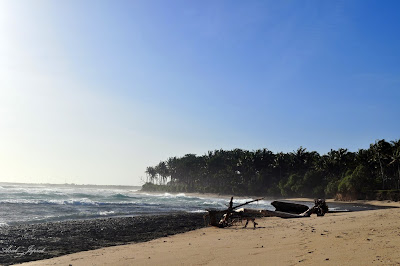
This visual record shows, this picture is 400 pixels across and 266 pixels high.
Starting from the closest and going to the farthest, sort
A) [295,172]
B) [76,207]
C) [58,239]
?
[58,239]
[76,207]
[295,172]

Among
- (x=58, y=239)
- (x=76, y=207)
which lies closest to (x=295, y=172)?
(x=76, y=207)

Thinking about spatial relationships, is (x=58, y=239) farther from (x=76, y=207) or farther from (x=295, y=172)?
(x=295, y=172)

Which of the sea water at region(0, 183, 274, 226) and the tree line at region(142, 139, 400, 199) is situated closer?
the sea water at region(0, 183, 274, 226)

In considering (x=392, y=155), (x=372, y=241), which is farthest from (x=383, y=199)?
(x=372, y=241)

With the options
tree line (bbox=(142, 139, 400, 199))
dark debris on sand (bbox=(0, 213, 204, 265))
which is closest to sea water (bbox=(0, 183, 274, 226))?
dark debris on sand (bbox=(0, 213, 204, 265))

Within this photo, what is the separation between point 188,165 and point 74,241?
143 m

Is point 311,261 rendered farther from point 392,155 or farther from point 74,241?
point 392,155

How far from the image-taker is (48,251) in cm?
1216

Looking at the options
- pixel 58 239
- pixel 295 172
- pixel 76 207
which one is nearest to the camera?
pixel 58 239

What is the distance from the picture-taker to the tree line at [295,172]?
64875mm

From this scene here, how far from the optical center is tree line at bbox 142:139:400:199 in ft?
213

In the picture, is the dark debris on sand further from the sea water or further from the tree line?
the tree line

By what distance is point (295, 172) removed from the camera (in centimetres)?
10275

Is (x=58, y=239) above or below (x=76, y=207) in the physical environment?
above
